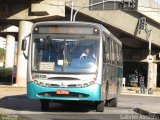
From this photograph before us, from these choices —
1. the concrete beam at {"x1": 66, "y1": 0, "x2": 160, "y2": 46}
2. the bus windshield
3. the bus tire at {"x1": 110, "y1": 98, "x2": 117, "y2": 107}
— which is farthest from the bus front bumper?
the concrete beam at {"x1": 66, "y1": 0, "x2": 160, "y2": 46}

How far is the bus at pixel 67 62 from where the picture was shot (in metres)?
17.7

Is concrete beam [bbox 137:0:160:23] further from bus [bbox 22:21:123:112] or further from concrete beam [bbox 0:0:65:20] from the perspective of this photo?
bus [bbox 22:21:123:112]

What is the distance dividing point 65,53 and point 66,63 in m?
0.37

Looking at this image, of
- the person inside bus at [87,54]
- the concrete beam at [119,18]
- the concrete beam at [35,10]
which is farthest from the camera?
the concrete beam at [119,18]

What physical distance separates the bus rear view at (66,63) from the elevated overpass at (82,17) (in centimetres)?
2520

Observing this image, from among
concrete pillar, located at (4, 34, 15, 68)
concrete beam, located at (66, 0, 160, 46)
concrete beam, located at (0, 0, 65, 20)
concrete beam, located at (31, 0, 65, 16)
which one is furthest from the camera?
concrete pillar, located at (4, 34, 15, 68)

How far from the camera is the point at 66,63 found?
17.8 metres

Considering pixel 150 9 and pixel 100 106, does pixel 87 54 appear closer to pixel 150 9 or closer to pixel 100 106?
pixel 100 106

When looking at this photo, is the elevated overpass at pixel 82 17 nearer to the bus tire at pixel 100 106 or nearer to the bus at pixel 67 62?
Result: the bus tire at pixel 100 106

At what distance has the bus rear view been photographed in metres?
17.7

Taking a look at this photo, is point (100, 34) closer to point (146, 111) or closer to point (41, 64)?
point (41, 64)

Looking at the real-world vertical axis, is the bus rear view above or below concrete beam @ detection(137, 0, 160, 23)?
below

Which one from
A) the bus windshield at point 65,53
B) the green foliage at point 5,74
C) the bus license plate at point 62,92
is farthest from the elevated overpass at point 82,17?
the bus license plate at point 62,92

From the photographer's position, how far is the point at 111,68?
20641 mm
